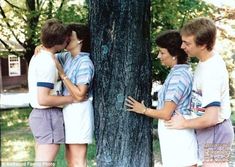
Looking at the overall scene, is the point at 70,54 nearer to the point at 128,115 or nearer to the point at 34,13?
the point at 128,115

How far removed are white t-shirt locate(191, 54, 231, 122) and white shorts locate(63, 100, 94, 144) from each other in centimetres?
85

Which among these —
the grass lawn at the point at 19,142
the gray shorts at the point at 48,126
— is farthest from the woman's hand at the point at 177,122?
the grass lawn at the point at 19,142

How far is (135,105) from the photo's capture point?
3.48m

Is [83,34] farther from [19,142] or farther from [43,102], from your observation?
[19,142]

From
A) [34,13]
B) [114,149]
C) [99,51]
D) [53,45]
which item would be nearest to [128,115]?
[114,149]

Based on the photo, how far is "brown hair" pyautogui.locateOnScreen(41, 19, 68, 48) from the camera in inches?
137

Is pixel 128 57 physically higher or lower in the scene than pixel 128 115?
higher

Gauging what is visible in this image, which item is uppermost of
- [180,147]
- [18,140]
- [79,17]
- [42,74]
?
[79,17]

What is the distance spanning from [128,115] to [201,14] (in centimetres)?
533

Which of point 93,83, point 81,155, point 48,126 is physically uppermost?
point 93,83

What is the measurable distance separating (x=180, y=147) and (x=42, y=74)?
46.0 inches

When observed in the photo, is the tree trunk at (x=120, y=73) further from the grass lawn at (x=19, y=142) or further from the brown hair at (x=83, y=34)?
the grass lawn at (x=19, y=142)

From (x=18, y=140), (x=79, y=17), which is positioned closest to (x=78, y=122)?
(x=79, y=17)

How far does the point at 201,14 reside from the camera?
8.42 m
